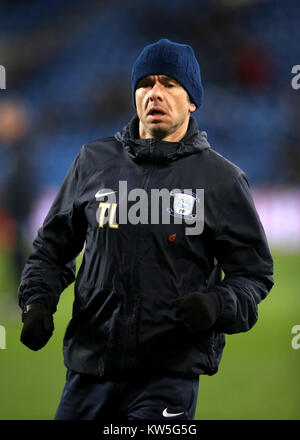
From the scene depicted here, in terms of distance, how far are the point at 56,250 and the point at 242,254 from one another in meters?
0.61

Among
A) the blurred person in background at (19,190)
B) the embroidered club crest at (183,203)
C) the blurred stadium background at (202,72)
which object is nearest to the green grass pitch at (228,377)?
the blurred person in background at (19,190)

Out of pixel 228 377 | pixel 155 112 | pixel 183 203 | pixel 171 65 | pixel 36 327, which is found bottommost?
pixel 228 377

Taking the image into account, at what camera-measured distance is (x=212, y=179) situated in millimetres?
2275

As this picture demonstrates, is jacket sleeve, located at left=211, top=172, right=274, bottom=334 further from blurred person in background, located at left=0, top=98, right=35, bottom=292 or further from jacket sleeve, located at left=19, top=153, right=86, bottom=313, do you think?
blurred person in background, located at left=0, top=98, right=35, bottom=292

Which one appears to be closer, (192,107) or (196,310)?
(196,310)

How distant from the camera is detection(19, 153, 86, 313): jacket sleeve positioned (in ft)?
7.68

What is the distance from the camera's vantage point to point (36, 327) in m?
2.22

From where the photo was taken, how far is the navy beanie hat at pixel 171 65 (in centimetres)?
238

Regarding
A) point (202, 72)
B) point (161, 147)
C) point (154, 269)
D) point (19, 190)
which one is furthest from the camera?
point (202, 72)

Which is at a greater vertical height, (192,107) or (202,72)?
(202,72)

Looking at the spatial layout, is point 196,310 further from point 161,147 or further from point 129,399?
point 161,147

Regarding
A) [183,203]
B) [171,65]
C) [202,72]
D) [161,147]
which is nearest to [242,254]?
[183,203]

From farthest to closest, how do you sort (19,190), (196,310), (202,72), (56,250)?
1. (202,72)
2. (19,190)
3. (56,250)
4. (196,310)

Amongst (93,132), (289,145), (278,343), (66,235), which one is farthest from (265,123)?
(66,235)
